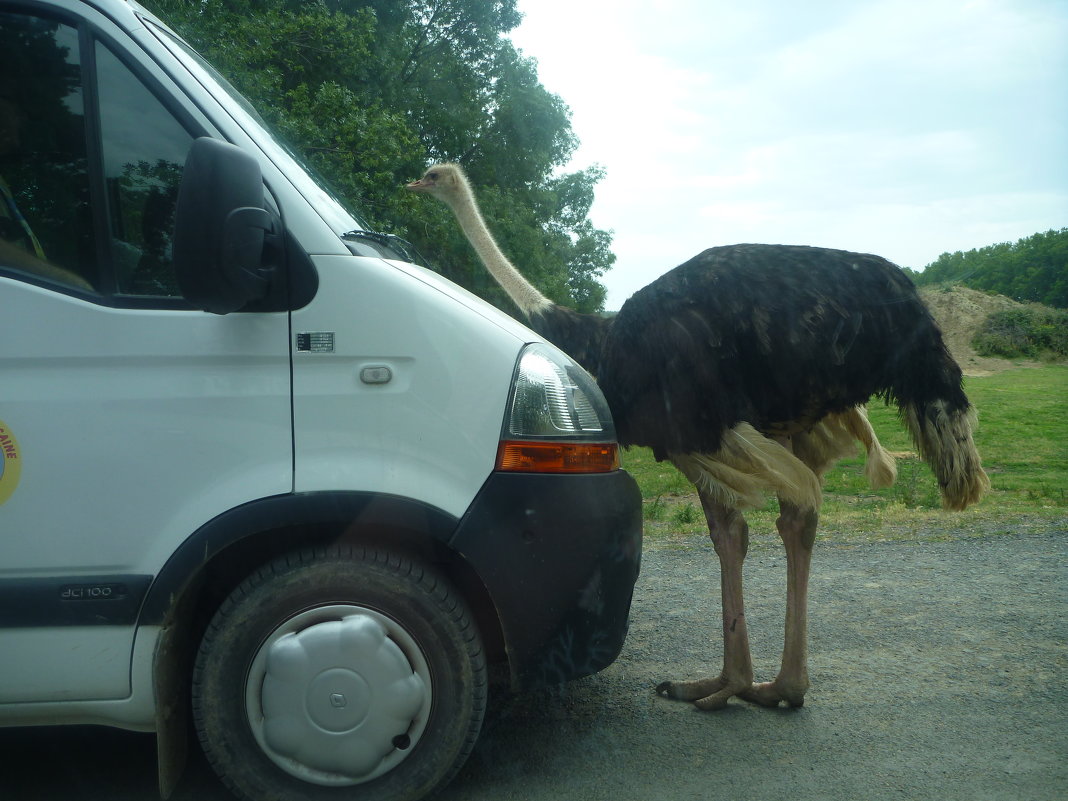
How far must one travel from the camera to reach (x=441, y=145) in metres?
15.8

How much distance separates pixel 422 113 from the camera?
1551 cm

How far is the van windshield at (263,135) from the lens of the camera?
9.64ft

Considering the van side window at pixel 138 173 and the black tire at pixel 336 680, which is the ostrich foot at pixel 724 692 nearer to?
the black tire at pixel 336 680

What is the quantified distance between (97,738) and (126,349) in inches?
63.8

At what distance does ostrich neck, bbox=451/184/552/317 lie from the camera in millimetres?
6051

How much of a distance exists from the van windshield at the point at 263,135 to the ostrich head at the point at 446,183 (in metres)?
4.03

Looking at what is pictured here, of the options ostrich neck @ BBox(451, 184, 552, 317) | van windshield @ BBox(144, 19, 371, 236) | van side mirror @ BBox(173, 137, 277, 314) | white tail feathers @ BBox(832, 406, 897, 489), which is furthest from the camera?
ostrich neck @ BBox(451, 184, 552, 317)

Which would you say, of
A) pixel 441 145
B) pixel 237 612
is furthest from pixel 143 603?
pixel 441 145

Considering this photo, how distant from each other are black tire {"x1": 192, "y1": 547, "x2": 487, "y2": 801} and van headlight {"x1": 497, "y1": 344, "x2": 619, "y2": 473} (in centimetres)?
44

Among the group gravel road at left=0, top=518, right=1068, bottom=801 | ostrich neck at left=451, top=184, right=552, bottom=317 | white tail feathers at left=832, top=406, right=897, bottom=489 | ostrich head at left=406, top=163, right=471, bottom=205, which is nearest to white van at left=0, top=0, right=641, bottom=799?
→ gravel road at left=0, top=518, right=1068, bottom=801

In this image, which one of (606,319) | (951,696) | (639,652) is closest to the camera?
(951,696)

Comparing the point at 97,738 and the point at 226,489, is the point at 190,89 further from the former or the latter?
the point at 97,738

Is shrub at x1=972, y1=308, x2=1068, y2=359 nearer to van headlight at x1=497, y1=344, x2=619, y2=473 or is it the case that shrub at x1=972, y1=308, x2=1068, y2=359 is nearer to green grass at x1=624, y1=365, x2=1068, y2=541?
green grass at x1=624, y1=365, x2=1068, y2=541

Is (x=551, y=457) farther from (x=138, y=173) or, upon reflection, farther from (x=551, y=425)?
(x=138, y=173)
